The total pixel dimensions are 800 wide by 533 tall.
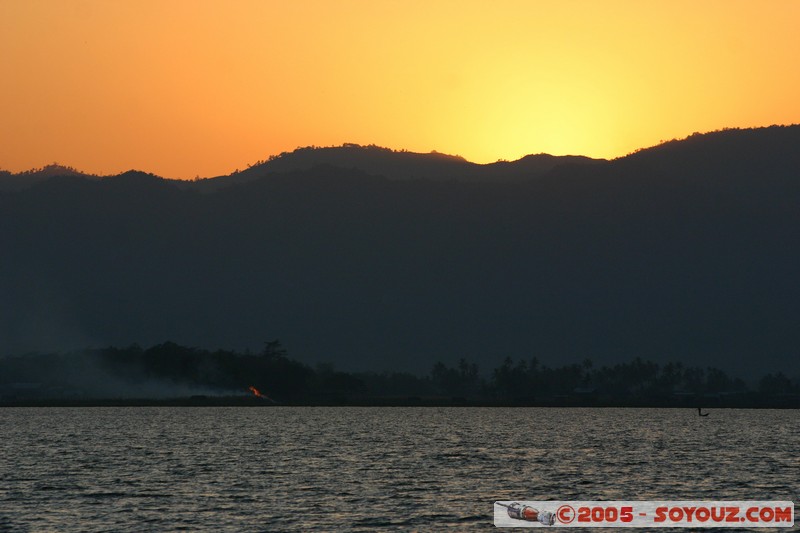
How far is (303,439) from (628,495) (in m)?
101

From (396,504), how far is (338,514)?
7.72m

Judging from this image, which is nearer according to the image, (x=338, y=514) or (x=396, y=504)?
(x=338, y=514)

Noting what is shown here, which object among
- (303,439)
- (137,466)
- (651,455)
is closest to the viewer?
(137,466)

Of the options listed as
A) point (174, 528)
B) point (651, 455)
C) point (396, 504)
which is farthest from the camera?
point (651, 455)

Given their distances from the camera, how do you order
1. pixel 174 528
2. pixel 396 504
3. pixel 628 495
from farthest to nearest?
pixel 628 495 → pixel 396 504 → pixel 174 528

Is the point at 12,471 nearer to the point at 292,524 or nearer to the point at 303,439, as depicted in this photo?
the point at 292,524

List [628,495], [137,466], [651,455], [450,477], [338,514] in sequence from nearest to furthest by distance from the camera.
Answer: [338,514], [628,495], [450,477], [137,466], [651,455]

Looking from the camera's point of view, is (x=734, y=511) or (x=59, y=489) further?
(x=59, y=489)

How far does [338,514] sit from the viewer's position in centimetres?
9144

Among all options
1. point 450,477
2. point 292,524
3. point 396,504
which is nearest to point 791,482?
point 450,477

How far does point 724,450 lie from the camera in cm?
17612

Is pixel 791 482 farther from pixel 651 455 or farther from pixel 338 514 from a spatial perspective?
pixel 338 514

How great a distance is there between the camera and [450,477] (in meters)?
121

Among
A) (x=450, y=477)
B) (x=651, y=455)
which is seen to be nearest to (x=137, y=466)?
(x=450, y=477)
